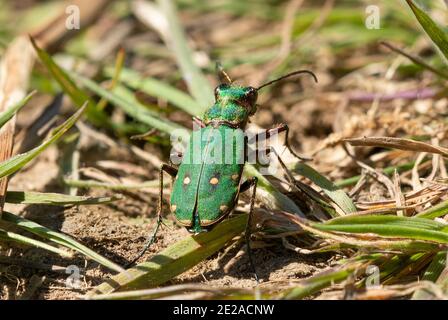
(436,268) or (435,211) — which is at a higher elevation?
(435,211)

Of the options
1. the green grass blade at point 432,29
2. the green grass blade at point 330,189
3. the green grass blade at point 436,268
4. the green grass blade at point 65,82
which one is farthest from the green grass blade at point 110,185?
the green grass blade at point 432,29

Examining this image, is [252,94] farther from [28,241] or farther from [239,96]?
[28,241]

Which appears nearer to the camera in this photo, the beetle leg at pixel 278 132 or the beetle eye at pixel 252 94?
the beetle leg at pixel 278 132

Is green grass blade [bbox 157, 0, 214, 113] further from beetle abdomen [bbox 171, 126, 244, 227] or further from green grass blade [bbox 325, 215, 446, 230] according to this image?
green grass blade [bbox 325, 215, 446, 230]

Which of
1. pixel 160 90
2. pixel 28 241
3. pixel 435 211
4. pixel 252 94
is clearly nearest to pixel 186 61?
pixel 160 90

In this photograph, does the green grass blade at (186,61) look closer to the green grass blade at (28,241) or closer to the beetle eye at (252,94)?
the beetle eye at (252,94)
